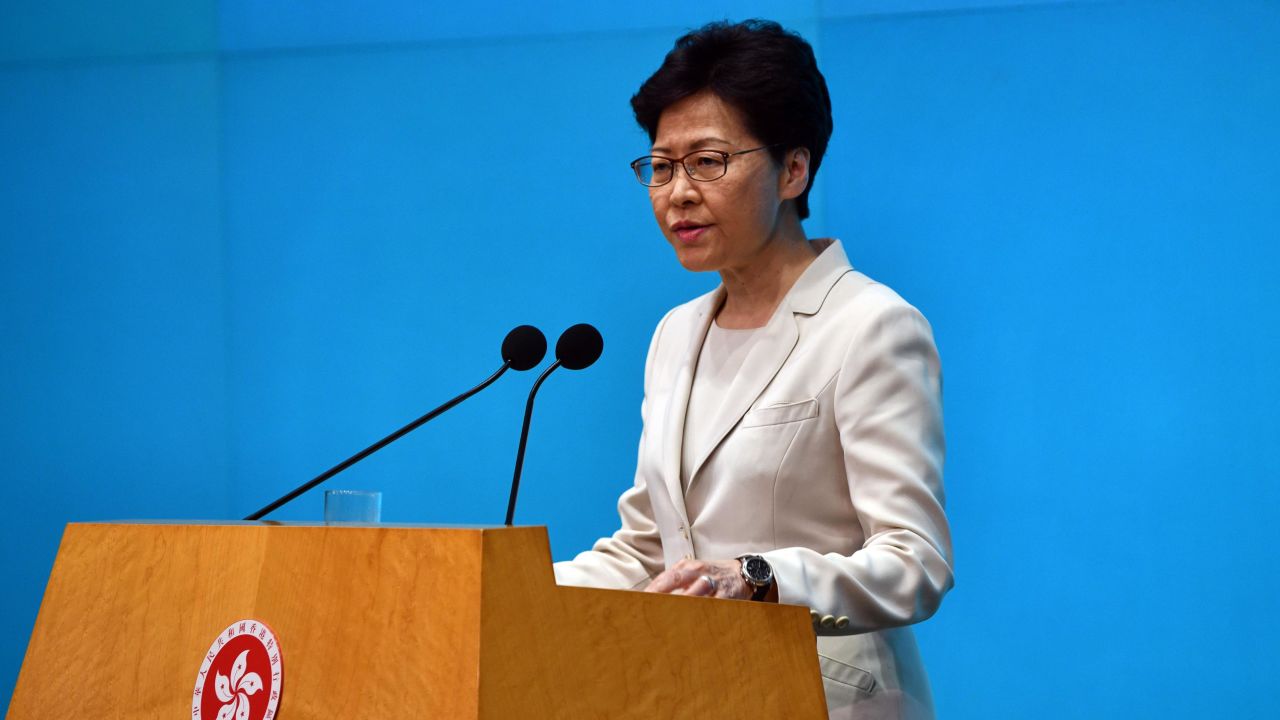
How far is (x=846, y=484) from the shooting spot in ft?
5.90

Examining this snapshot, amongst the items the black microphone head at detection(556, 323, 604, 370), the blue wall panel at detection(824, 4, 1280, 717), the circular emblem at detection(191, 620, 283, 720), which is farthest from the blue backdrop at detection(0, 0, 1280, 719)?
the circular emblem at detection(191, 620, 283, 720)

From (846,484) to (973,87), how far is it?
1.47 m

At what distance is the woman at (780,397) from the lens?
5.46 ft

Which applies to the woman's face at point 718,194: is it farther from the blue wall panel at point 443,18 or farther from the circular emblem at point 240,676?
the blue wall panel at point 443,18

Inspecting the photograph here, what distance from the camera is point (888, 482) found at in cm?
167

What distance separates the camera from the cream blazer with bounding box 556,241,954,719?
5.38ft

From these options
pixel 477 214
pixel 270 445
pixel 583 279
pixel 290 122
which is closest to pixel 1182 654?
pixel 583 279

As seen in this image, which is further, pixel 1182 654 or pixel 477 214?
pixel 477 214

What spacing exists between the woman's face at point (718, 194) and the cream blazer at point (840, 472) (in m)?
0.11

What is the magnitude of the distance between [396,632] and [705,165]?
1.09 metres

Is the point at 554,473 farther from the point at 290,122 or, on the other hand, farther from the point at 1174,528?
the point at 1174,528

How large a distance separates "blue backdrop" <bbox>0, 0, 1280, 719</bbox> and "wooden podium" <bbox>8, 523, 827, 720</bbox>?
1714 mm

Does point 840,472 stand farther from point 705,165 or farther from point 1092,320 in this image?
point 1092,320

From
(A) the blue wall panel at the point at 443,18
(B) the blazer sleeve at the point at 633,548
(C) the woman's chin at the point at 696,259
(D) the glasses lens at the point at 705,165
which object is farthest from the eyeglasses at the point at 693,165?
(A) the blue wall panel at the point at 443,18
